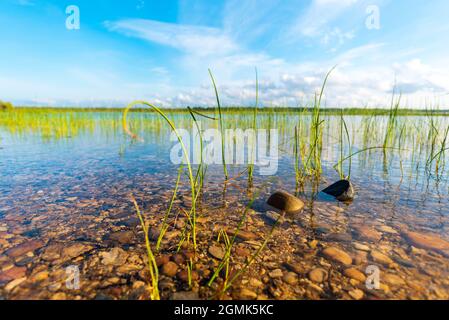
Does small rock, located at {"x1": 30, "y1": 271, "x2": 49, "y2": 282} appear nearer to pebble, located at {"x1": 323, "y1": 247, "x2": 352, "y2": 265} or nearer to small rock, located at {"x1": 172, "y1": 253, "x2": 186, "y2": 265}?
small rock, located at {"x1": 172, "y1": 253, "x2": 186, "y2": 265}

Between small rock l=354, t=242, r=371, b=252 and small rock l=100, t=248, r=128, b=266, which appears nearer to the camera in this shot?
small rock l=100, t=248, r=128, b=266

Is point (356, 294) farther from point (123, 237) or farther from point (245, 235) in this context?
point (123, 237)

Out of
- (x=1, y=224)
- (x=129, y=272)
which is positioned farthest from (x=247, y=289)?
(x=1, y=224)

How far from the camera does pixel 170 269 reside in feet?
5.58

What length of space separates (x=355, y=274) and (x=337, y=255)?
8.9 inches

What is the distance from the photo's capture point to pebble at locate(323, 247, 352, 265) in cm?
182

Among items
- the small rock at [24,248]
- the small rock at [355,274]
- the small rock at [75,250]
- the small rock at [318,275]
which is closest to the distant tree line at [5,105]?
the small rock at [24,248]

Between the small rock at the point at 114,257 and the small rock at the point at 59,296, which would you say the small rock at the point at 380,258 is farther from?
the small rock at the point at 59,296

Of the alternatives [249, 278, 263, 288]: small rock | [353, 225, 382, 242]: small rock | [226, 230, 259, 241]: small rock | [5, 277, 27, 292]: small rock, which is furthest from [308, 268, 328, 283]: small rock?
[5, 277, 27, 292]: small rock

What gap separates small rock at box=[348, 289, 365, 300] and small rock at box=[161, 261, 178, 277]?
1160 millimetres

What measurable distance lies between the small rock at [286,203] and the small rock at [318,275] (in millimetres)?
1030

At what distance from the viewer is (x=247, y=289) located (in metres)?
1.54

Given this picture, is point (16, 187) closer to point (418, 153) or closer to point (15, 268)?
point (15, 268)

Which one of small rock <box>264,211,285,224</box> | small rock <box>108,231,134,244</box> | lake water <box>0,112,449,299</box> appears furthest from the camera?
small rock <box>264,211,285,224</box>
